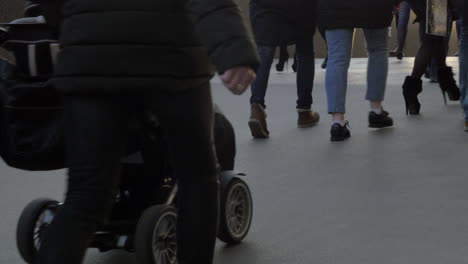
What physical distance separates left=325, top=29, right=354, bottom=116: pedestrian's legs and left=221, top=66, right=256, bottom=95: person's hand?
4452mm

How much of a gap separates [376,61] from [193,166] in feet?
15.5

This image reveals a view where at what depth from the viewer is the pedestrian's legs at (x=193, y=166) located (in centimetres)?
246

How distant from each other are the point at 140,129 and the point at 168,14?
1.99ft

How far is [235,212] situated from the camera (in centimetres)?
374

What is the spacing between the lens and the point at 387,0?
22.6 ft

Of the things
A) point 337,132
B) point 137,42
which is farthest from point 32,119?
point 337,132

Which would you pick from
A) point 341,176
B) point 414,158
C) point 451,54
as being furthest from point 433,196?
point 451,54

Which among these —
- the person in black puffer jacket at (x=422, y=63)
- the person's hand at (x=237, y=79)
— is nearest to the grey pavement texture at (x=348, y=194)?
the person in black puffer jacket at (x=422, y=63)

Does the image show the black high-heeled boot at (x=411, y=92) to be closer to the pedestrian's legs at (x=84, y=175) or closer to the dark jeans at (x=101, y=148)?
the dark jeans at (x=101, y=148)

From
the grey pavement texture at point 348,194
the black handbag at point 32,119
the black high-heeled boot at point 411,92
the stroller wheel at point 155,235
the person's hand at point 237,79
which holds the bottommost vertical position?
the grey pavement texture at point 348,194

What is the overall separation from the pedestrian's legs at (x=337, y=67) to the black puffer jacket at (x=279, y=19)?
577 millimetres

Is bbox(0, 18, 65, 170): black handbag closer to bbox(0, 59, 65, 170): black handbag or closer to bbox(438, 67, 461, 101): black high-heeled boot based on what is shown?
bbox(0, 59, 65, 170): black handbag

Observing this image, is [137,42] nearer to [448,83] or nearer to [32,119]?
[32,119]

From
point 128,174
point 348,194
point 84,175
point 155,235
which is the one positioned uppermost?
point 84,175
